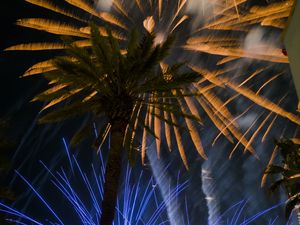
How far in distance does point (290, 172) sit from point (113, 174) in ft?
26.7

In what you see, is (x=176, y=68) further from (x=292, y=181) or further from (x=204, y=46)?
(x=292, y=181)

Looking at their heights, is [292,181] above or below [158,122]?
below

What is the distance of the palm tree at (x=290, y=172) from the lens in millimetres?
17922

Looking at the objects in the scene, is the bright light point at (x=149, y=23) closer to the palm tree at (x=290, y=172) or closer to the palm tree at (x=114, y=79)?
the palm tree at (x=114, y=79)

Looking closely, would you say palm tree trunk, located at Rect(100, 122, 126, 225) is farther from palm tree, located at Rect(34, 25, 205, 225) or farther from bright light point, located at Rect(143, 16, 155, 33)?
bright light point, located at Rect(143, 16, 155, 33)

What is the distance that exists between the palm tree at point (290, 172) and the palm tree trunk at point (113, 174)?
300 inches

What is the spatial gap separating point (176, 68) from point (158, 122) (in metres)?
5.96

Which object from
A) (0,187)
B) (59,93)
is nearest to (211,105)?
(59,93)

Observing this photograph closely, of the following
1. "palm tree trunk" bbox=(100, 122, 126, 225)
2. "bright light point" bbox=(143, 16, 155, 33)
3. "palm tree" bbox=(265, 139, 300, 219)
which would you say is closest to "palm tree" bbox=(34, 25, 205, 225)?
"palm tree trunk" bbox=(100, 122, 126, 225)

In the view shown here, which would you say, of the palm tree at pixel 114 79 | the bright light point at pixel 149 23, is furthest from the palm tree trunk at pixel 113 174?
the bright light point at pixel 149 23

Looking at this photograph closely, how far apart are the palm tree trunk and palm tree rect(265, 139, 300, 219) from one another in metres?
7.62

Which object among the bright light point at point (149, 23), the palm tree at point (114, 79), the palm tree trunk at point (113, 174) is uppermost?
the bright light point at point (149, 23)

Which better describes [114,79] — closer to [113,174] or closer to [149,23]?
[113,174]

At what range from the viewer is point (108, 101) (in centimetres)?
1544
